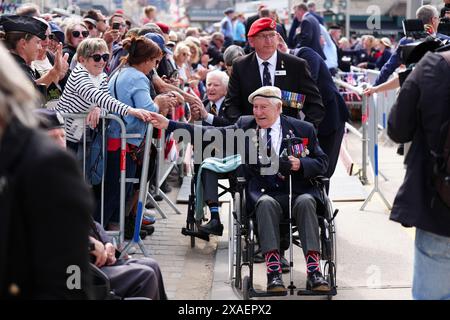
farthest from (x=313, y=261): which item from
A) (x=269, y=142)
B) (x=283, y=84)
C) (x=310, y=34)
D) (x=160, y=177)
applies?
(x=310, y=34)

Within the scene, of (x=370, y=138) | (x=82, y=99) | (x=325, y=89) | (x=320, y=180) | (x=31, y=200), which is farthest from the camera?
(x=370, y=138)

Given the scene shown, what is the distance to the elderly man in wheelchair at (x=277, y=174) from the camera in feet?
20.0

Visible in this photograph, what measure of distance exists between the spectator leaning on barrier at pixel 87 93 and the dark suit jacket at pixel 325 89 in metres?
2.10

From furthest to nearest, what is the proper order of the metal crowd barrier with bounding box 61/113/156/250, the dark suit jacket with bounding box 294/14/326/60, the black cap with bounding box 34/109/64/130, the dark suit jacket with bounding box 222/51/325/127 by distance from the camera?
the dark suit jacket with bounding box 294/14/326/60, the dark suit jacket with bounding box 222/51/325/127, the metal crowd barrier with bounding box 61/113/156/250, the black cap with bounding box 34/109/64/130

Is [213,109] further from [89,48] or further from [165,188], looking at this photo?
[165,188]

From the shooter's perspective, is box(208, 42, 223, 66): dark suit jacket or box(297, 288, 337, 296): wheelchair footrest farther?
box(208, 42, 223, 66): dark suit jacket

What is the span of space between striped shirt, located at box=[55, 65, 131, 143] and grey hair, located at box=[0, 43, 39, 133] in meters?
4.35

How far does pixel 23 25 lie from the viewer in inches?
264

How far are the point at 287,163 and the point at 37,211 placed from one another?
12.9 ft

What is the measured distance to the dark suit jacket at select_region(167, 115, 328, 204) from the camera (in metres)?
6.49

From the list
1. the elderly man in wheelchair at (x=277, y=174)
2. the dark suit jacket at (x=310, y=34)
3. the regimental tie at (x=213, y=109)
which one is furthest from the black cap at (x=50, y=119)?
the dark suit jacket at (x=310, y=34)

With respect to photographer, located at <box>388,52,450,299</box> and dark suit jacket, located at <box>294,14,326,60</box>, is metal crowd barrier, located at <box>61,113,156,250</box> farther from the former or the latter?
dark suit jacket, located at <box>294,14,326,60</box>

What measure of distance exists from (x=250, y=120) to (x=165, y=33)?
4910 mm

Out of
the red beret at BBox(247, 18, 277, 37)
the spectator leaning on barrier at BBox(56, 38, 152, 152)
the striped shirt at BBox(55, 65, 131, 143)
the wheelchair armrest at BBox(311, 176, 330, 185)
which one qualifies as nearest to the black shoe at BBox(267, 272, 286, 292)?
the wheelchair armrest at BBox(311, 176, 330, 185)
